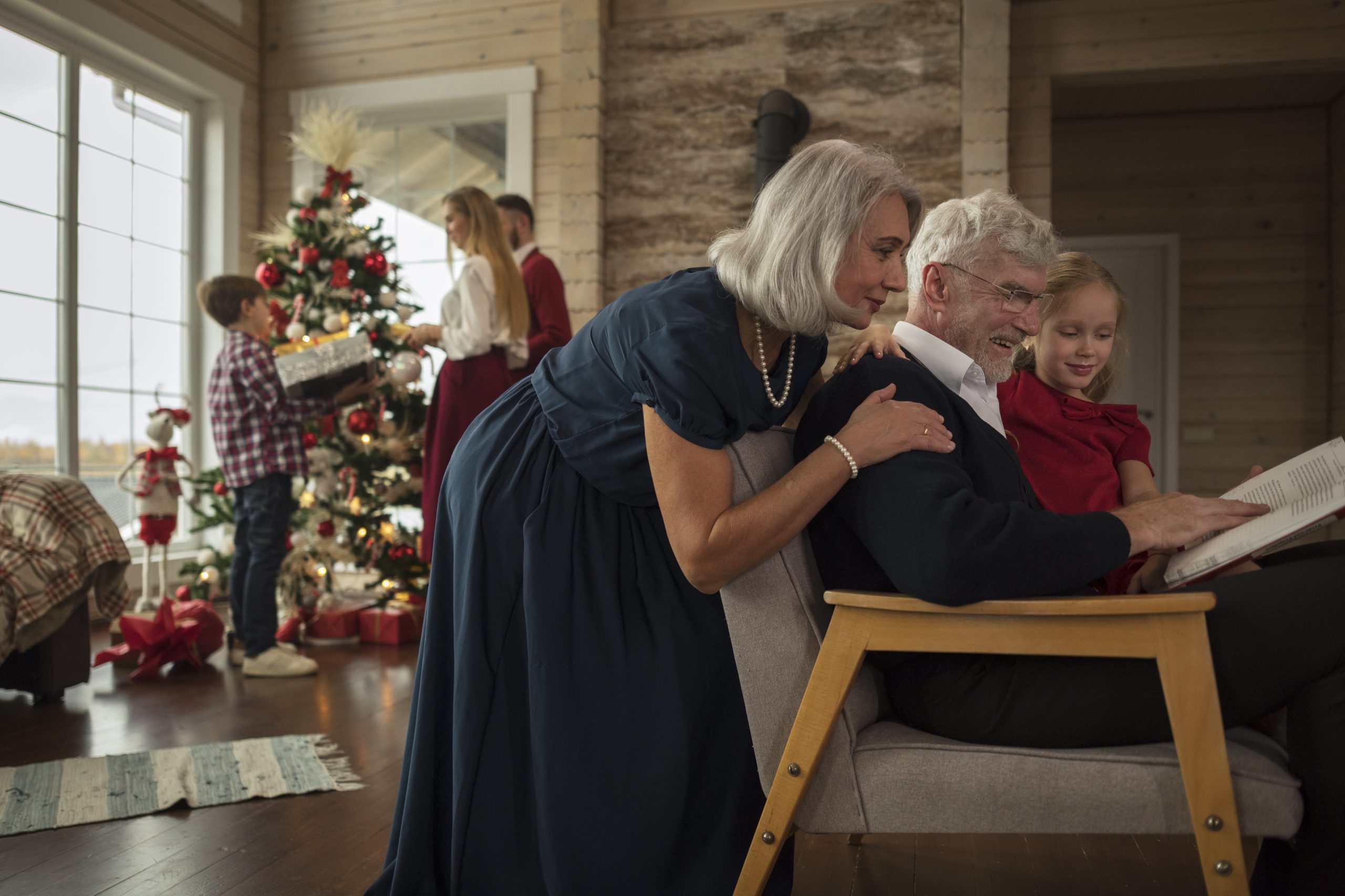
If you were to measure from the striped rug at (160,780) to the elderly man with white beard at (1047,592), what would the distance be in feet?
5.19

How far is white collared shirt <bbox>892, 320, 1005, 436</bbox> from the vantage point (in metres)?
1.67

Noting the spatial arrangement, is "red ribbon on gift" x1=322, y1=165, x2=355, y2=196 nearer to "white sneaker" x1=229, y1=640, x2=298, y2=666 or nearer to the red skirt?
the red skirt

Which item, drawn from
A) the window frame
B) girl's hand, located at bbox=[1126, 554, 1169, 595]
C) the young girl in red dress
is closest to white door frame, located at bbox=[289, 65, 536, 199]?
the window frame

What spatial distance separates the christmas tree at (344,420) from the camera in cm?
454

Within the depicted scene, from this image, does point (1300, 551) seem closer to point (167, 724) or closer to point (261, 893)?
point (261, 893)

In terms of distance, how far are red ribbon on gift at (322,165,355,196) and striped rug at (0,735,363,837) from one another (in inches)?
114

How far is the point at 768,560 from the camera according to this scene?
1.42 metres

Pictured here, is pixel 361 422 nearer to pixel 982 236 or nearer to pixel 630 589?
pixel 630 589

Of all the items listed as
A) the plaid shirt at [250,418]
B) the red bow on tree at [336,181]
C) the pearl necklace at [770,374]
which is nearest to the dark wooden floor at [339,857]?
the pearl necklace at [770,374]

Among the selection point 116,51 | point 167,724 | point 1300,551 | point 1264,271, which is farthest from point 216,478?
point 1264,271

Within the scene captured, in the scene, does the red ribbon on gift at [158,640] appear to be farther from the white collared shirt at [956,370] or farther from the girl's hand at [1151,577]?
the girl's hand at [1151,577]

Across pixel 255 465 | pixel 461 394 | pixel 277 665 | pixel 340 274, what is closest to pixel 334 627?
pixel 277 665

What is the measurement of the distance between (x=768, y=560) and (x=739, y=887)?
43 centimetres

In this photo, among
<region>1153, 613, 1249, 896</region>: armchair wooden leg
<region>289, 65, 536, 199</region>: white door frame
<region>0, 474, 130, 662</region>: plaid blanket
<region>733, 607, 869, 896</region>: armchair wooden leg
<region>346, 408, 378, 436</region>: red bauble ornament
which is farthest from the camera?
<region>289, 65, 536, 199</region>: white door frame
